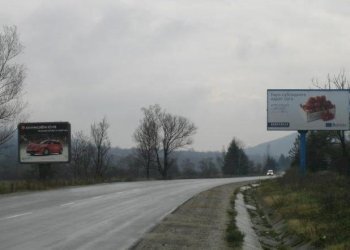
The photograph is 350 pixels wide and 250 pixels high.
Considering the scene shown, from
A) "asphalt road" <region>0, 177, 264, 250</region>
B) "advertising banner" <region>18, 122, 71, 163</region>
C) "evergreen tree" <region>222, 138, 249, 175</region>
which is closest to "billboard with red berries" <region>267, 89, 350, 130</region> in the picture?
"advertising banner" <region>18, 122, 71, 163</region>

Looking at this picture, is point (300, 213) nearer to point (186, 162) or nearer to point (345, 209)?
point (345, 209)

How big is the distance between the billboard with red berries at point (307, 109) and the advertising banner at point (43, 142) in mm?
16392

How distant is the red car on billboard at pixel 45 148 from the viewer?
49281mm

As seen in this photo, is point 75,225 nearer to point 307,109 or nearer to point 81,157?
point 307,109

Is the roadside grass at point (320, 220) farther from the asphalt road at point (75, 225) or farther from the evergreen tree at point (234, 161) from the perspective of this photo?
the evergreen tree at point (234, 161)

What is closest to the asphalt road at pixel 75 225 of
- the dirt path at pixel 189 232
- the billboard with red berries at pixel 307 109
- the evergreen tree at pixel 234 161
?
the dirt path at pixel 189 232

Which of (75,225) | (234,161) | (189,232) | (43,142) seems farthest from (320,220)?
(234,161)

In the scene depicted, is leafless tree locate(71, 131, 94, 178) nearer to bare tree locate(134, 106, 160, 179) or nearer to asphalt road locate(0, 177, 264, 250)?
bare tree locate(134, 106, 160, 179)

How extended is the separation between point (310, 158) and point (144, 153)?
55908 mm

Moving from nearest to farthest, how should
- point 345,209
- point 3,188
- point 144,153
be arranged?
point 345,209, point 3,188, point 144,153

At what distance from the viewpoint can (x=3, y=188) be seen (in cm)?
3794

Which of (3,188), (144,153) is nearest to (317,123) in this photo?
(3,188)

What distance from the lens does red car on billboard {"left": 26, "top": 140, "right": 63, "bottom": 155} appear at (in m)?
49.3

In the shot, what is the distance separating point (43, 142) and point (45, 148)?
523mm
